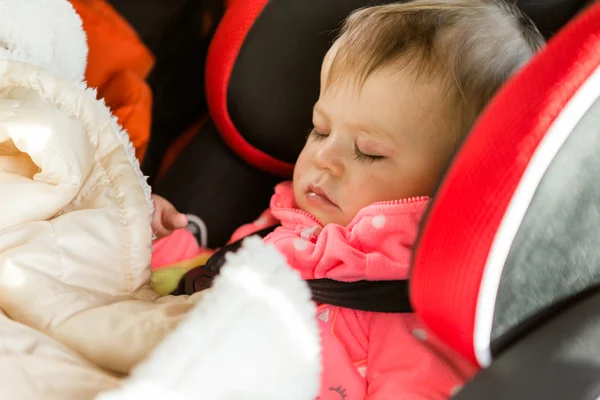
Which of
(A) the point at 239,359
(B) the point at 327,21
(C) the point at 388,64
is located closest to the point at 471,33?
(C) the point at 388,64

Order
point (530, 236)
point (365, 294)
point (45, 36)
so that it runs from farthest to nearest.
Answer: point (45, 36) → point (365, 294) → point (530, 236)

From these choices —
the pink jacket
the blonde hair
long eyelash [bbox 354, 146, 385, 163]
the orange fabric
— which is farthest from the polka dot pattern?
the orange fabric

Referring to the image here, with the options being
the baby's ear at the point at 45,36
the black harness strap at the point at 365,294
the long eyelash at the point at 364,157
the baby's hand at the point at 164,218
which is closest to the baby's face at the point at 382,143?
the long eyelash at the point at 364,157

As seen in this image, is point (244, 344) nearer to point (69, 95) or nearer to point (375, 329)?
point (375, 329)

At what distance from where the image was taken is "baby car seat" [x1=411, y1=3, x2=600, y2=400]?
0.44 meters

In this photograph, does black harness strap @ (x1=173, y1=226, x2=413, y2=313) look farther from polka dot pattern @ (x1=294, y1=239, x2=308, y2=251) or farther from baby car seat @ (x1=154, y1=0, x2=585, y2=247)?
baby car seat @ (x1=154, y1=0, x2=585, y2=247)

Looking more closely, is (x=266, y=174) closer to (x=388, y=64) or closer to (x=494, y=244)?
(x=388, y=64)

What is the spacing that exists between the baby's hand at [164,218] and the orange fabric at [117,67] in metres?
0.10

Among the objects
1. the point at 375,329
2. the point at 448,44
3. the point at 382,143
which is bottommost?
the point at 375,329

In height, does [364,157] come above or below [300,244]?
above

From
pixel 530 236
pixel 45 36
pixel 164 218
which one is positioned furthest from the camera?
pixel 164 218

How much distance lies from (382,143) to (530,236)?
381 millimetres

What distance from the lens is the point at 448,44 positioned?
2.70ft

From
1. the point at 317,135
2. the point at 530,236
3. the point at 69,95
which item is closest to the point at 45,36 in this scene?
the point at 69,95
